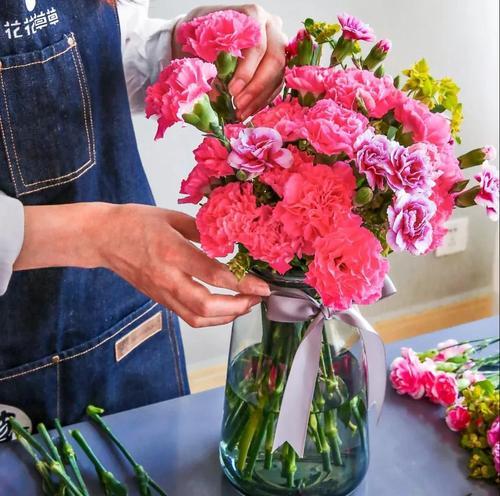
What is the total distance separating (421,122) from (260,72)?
27 centimetres

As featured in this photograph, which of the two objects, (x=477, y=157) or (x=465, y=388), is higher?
(x=477, y=157)

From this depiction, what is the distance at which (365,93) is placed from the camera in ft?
2.26

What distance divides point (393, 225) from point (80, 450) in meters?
0.54

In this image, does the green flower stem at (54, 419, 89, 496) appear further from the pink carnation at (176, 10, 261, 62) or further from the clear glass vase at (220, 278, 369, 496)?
the pink carnation at (176, 10, 261, 62)

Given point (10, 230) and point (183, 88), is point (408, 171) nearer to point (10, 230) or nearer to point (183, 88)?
point (183, 88)

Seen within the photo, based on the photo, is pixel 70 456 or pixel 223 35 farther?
pixel 70 456

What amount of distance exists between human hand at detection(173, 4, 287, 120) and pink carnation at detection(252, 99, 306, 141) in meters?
0.16

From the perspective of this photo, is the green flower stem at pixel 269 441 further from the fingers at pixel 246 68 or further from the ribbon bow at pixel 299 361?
the fingers at pixel 246 68

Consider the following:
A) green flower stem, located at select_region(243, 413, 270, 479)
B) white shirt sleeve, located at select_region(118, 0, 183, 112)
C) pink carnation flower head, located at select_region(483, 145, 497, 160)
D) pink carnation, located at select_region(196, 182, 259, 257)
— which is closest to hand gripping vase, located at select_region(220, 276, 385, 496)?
green flower stem, located at select_region(243, 413, 270, 479)

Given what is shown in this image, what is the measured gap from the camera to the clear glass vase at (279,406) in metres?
0.81

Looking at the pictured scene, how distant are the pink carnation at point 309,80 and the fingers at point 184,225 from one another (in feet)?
0.59

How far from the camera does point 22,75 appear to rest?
979 mm

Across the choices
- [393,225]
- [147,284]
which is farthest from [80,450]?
[393,225]

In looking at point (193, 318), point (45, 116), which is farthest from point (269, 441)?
point (45, 116)
